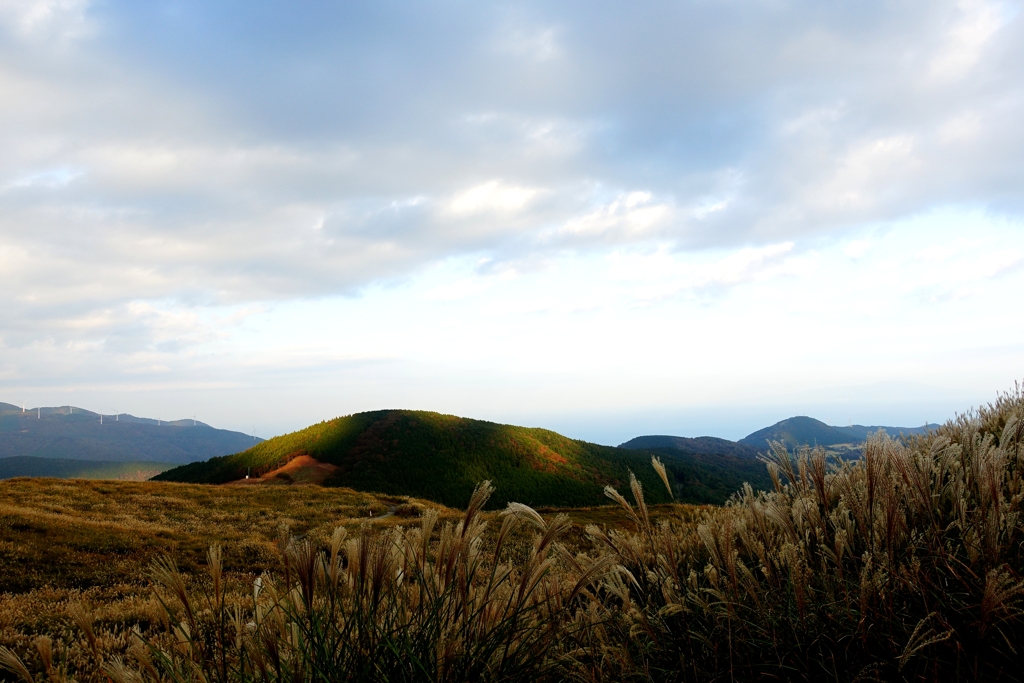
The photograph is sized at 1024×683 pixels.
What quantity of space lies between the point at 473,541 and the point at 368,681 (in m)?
0.79

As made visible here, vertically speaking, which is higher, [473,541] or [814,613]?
[473,541]

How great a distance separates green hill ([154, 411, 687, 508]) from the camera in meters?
46.2

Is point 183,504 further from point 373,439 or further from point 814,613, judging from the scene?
point 373,439

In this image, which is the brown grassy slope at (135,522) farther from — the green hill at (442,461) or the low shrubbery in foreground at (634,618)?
the green hill at (442,461)

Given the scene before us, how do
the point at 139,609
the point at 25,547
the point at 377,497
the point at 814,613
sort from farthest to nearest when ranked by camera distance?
the point at 377,497
the point at 25,547
the point at 139,609
the point at 814,613

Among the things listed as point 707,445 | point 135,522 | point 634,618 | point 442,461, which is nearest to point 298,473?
point 442,461

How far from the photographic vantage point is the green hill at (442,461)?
152 ft

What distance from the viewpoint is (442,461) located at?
5038cm

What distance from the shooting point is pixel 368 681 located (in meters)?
2.52

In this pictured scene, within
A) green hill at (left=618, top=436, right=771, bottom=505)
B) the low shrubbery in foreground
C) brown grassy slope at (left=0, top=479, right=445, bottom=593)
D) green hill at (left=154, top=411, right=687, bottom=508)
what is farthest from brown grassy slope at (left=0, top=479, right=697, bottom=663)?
green hill at (left=618, top=436, right=771, bottom=505)

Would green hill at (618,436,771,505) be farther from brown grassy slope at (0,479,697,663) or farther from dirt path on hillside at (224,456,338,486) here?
brown grassy slope at (0,479,697,663)

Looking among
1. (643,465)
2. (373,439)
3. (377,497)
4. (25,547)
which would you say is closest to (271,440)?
(373,439)

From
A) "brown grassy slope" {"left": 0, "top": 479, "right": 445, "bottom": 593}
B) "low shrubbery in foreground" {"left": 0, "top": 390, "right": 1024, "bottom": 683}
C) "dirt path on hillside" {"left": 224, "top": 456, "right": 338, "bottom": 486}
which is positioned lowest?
"dirt path on hillside" {"left": 224, "top": 456, "right": 338, "bottom": 486}

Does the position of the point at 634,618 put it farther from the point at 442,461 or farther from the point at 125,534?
the point at 442,461
